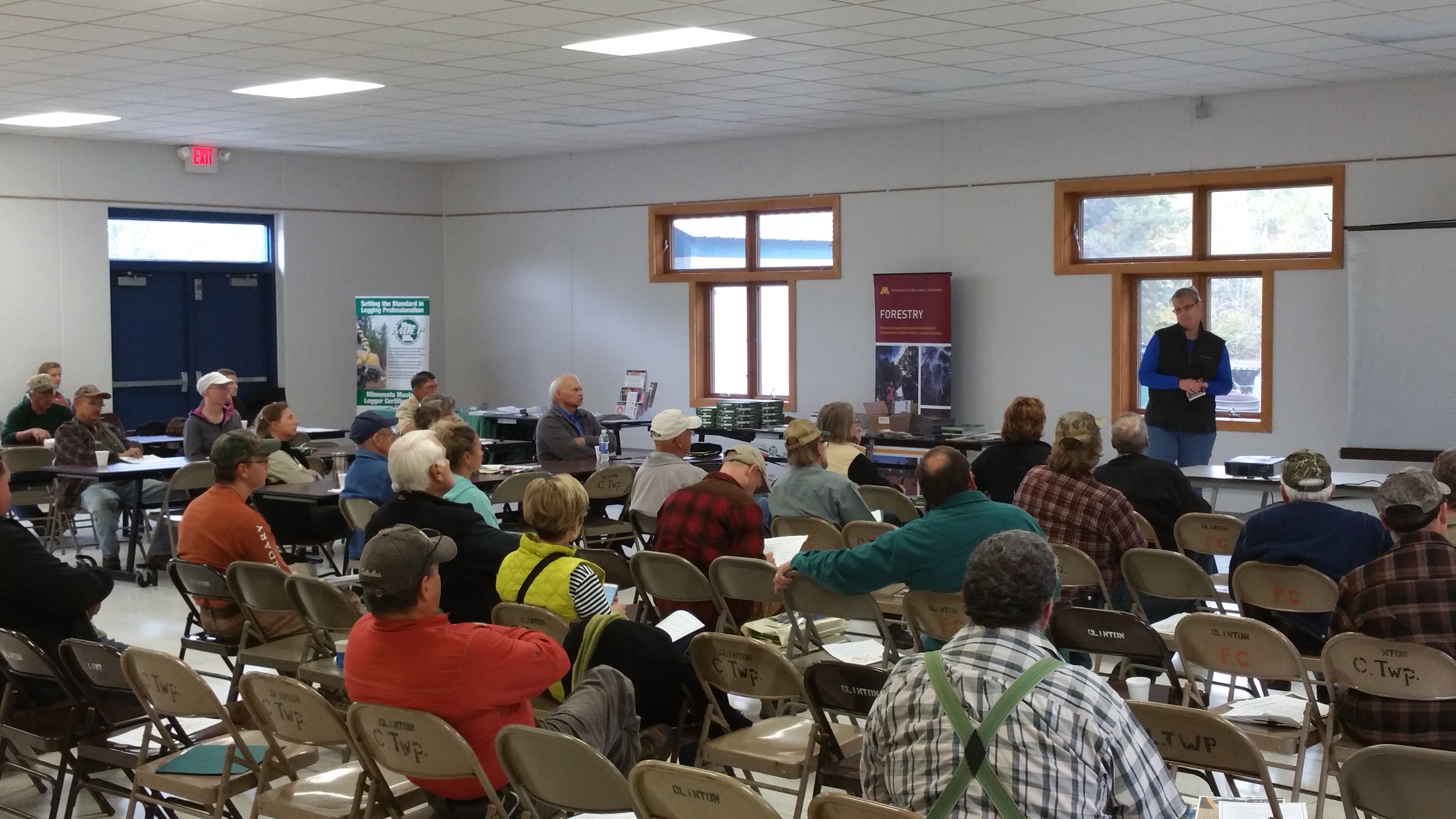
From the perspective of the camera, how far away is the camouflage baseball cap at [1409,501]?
4.04m

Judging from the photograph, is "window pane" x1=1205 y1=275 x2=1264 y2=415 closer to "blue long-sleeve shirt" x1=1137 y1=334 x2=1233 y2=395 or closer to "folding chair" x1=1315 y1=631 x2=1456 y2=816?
"blue long-sleeve shirt" x1=1137 y1=334 x2=1233 y2=395

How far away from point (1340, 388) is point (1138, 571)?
5689 mm

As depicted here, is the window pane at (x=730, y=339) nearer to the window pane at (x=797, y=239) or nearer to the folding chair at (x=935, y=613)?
the window pane at (x=797, y=239)

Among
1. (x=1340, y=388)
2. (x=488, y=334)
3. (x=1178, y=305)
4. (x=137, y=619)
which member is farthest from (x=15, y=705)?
(x=488, y=334)

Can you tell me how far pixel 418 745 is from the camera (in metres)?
3.36

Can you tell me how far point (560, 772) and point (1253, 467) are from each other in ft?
18.4

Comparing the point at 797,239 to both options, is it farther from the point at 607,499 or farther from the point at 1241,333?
the point at 607,499

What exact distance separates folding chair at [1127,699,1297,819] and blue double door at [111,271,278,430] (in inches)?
473

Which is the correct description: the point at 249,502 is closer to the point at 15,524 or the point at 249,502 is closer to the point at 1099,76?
the point at 15,524

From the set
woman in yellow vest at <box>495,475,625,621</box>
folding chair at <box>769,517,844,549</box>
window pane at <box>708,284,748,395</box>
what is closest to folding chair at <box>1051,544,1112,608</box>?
folding chair at <box>769,517,844,549</box>

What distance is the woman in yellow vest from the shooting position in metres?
4.36

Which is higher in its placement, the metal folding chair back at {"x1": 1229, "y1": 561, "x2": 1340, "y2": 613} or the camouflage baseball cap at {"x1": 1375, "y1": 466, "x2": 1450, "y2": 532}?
the camouflage baseball cap at {"x1": 1375, "y1": 466, "x2": 1450, "y2": 532}

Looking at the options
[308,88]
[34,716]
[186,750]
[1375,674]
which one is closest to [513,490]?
[308,88]

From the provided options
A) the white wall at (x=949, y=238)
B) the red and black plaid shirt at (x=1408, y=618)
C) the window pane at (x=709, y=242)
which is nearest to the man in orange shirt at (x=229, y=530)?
the red and black plaid shirt at (x=1408, y=618)
